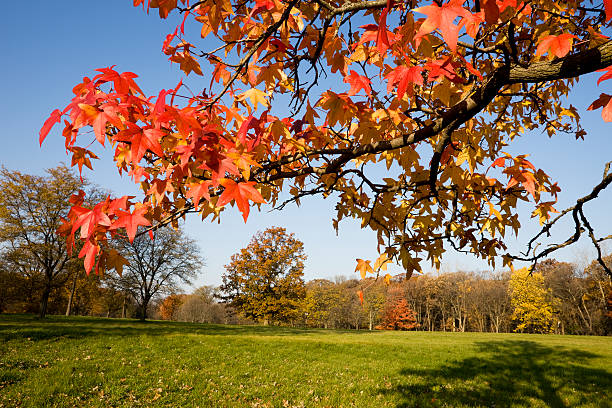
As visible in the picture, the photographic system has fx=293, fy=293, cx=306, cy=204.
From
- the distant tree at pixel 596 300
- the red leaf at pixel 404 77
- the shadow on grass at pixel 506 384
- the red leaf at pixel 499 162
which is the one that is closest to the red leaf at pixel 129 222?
the red leaf at pixel 404 77

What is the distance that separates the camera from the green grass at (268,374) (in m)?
6.11

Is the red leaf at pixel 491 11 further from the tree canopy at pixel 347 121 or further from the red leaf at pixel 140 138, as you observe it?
the red leaf at pixel 140 138

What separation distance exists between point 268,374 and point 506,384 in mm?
6496

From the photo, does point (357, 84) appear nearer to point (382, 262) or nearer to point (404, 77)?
point (404, 77)

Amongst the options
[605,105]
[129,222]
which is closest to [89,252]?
[129,222]

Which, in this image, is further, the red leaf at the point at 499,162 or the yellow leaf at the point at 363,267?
the yellow leaf at the point at 363,267

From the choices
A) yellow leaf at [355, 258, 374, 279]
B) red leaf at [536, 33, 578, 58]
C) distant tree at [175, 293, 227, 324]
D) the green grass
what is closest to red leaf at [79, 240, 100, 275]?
yellow leaf at [355, 258, 374, 279]

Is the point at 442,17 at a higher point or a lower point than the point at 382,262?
higher

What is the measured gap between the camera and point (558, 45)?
1394 millimetres

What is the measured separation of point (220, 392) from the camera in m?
6.45

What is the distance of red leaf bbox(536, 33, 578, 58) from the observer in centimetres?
138

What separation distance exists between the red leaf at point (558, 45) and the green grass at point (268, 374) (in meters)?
6.57

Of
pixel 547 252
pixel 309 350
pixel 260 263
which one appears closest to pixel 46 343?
pixel 309 350

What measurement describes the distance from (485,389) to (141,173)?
936 centimetres
